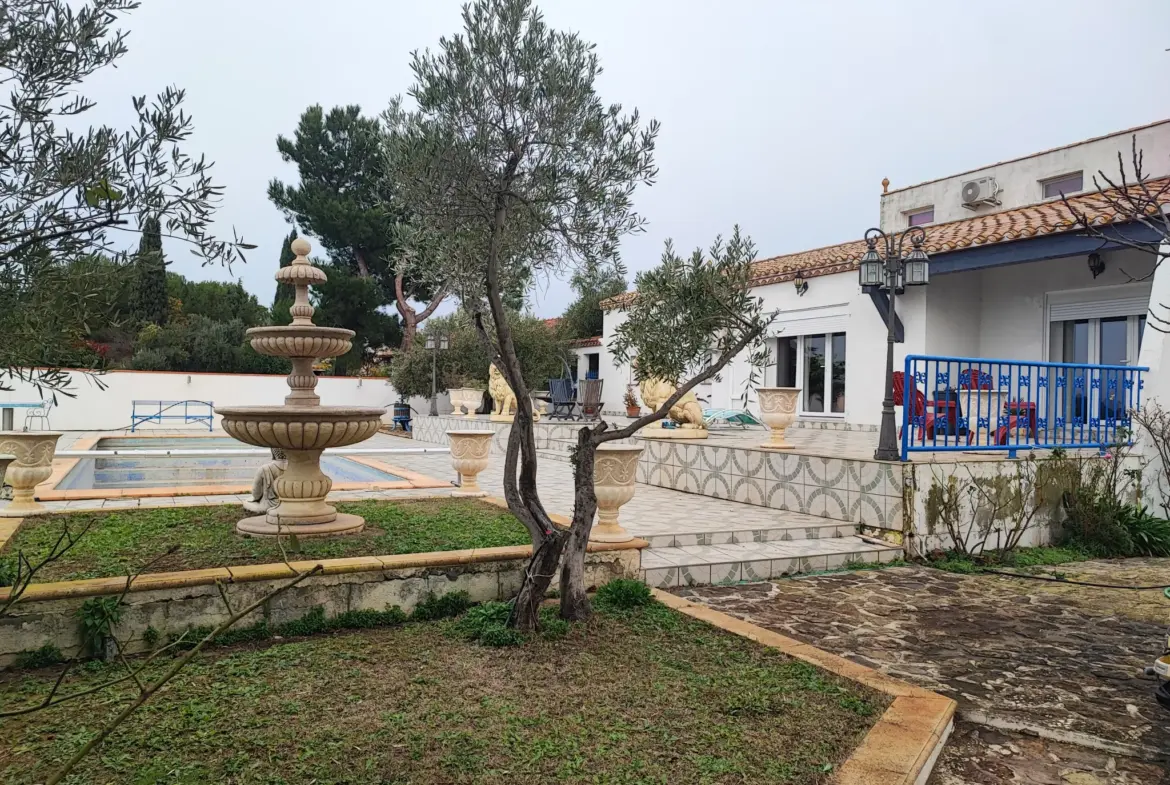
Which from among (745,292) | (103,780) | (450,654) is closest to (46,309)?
(103,780)

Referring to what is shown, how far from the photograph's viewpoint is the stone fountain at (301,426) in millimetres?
5281

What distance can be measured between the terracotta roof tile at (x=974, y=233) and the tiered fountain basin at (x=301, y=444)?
3.61m

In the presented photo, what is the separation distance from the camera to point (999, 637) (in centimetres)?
466

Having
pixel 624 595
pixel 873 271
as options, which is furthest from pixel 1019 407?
pixel 624 595

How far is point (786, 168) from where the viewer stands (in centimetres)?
1902

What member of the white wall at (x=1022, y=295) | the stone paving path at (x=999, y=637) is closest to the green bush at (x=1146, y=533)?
the stone paving path at (x=999, y=637)

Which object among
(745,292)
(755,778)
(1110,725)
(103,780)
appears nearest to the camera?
(103,780)

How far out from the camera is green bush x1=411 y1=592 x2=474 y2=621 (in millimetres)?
4441

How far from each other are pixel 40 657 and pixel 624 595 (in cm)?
300

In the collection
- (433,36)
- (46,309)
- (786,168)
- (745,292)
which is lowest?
(46,309)

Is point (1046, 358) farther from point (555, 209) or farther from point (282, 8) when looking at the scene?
point (282, 8)

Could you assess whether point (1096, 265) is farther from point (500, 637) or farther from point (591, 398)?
point (500, 637)

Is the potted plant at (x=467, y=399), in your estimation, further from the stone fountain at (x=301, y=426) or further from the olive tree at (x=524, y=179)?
the olive tree at (x=524, y=179)

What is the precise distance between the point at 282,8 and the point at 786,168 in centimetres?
1661
